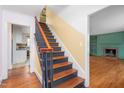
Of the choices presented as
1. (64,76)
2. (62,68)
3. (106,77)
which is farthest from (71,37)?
(106,77)

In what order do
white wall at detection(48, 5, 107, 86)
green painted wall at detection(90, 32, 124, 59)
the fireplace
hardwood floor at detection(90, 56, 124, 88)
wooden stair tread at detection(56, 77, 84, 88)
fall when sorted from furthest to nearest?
the fireplace < green painted wall at detection(90, 32, 124, 59) < hardwood floor at detection(90, 56, 124, 88) < white wall at detection(48, 5, 107, 86) < wooden stair tread at detection(56, 77, 84, 88)

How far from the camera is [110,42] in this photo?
27.8ft

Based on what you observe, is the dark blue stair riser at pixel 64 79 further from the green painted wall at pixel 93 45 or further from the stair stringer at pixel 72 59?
the green painted wall at pixel 93 45

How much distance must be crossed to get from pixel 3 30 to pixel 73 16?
232cm

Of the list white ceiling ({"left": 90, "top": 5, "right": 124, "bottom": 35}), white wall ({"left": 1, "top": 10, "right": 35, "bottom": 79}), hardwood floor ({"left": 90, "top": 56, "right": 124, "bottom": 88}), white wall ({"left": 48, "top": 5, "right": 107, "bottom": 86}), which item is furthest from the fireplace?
white wall ({"left": 1, "top": 10, "right": 35, "bottom": 79})

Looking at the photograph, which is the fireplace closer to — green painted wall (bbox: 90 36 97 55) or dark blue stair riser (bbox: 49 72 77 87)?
green painted wall (bbox: 90 36 97 55)

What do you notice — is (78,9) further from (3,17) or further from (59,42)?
(3,17)

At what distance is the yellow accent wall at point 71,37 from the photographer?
2856 mm

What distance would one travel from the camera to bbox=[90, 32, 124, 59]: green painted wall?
781cm

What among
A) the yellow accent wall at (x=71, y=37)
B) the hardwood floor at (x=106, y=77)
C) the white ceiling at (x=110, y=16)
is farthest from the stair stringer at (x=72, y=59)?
the white ceiling at (x=110, y=16)

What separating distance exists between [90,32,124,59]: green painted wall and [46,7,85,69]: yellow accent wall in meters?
5.95

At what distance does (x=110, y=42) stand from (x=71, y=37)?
6510 millimetres

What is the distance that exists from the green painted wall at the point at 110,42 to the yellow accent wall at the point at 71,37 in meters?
5.95
